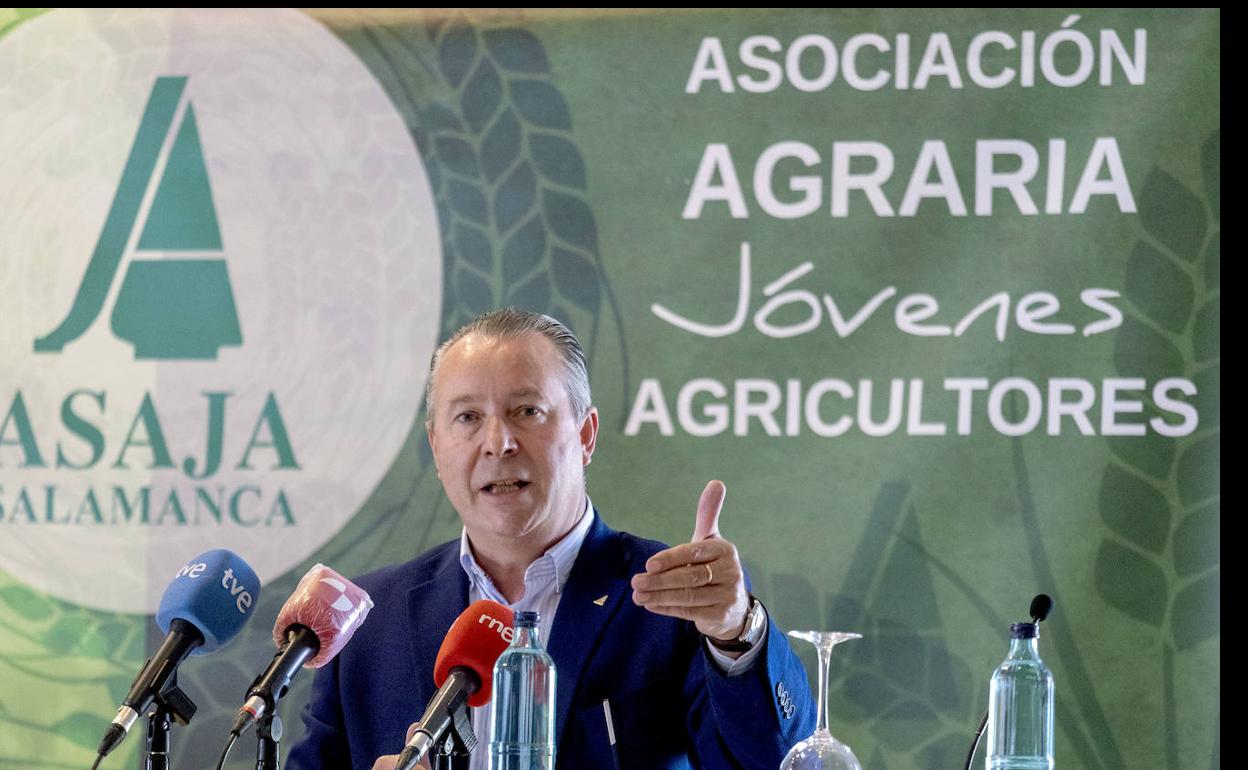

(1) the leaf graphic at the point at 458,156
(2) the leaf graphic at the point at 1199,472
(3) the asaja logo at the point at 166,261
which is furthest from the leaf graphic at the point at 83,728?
(2) the leaf graphic at the point at 1199,472

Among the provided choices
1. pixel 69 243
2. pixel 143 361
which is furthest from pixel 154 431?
pixel 69 243

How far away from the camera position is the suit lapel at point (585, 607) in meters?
3.22

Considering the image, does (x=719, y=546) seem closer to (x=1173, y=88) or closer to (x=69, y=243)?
(x=1173, y=88)

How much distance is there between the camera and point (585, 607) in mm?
3297

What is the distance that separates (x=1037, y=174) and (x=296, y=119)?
7.32ft

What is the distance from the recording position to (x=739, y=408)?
460 centimetres

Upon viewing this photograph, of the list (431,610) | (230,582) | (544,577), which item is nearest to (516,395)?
(544,577)

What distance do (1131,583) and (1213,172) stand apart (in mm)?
1188

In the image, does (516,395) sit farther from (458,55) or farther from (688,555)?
(458,55)

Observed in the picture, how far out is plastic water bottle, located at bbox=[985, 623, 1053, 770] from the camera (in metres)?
2.68

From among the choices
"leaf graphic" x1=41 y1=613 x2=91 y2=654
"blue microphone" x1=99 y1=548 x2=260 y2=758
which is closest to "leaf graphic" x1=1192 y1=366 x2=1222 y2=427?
"blue microphone" x1=99 y1=548 x2=260 y2=758

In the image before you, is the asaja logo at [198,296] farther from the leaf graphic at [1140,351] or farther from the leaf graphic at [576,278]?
the leaf graphic at [1140,351]

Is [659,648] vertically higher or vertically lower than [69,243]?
lower

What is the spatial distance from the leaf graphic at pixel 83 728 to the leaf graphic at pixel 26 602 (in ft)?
1.04
